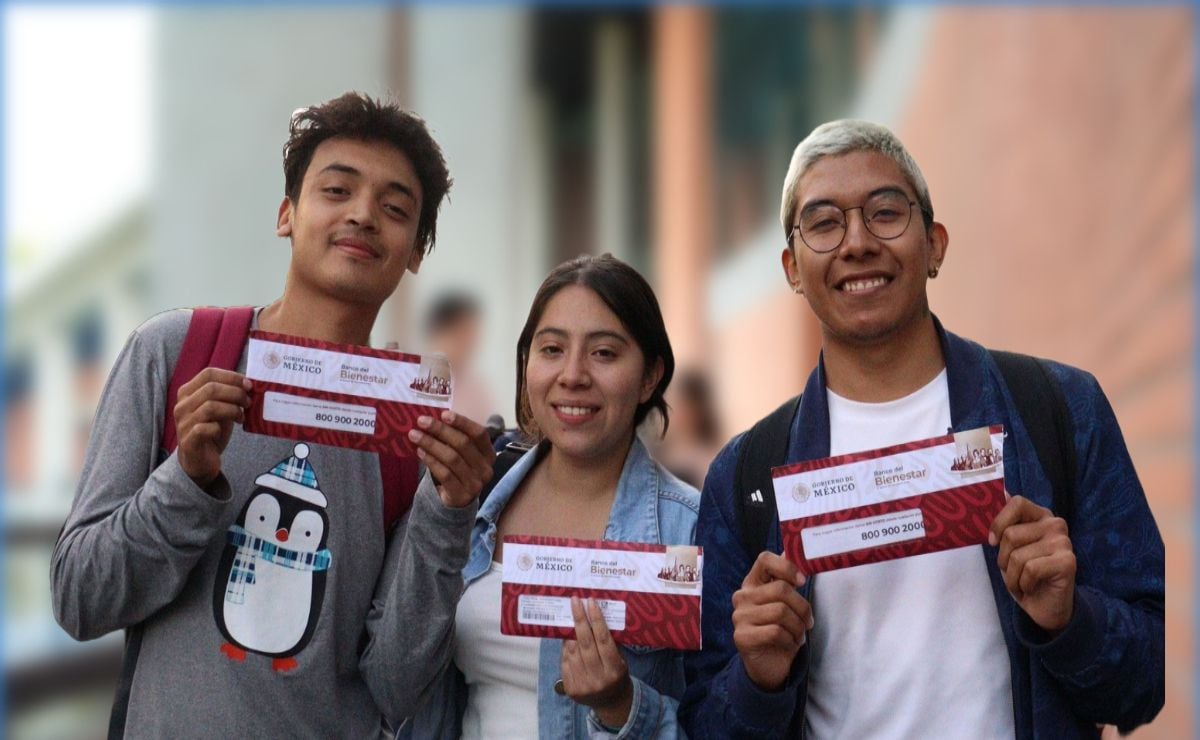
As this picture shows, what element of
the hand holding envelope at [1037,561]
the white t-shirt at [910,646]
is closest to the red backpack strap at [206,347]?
the white t-shirt at [910,646]

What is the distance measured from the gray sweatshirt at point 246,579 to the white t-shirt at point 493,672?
0.50 ft

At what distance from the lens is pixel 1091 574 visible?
7.55ft

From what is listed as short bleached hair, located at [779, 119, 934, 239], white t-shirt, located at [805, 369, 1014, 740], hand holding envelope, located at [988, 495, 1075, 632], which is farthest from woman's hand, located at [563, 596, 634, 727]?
short bleached hair, located at [779, 119, 934, 239]

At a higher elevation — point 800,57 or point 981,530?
point 800,57

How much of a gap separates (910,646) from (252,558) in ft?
3.96

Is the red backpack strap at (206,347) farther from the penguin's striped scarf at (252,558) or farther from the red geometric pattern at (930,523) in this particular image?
the red geometric pattern at (930,523)

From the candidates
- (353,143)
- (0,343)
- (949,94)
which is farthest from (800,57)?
(353,143)

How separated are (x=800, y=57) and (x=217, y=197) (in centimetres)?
499

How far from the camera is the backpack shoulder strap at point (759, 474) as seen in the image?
8.19 feet

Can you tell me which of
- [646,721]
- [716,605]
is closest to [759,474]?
[716,605]

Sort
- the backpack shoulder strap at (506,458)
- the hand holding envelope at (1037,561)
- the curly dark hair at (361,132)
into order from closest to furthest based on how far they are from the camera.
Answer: the hand holding envelope at (1037,561) < the curly dark hair at (361,132) < the backpack shoulder strap at (506,458)

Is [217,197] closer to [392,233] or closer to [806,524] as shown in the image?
[392,233]

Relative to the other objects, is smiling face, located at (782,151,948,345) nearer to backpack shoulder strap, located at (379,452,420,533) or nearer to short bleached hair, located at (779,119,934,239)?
short bleached hair, located at (779,119,934,239)

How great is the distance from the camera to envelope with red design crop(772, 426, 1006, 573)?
2289 millimetres
